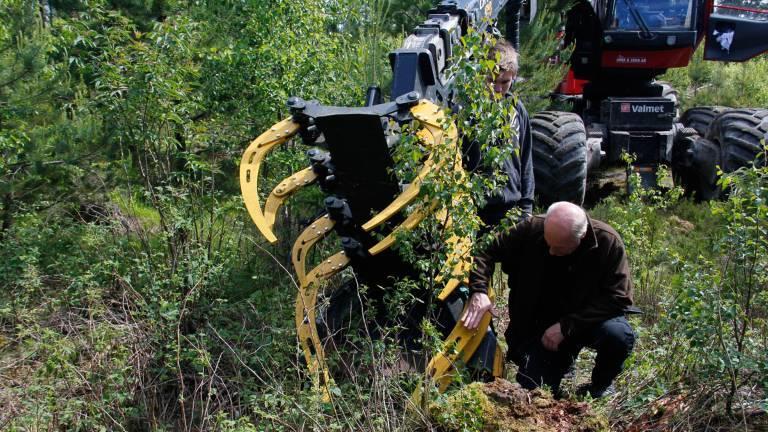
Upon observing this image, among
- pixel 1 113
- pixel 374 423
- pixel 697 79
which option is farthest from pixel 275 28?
pixel 697 79

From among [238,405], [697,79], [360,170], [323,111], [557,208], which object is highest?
[323,111]

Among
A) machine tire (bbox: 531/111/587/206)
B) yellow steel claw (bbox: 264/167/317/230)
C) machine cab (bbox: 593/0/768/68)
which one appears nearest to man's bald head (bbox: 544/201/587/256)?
yellow steel claw (bbox: 264/167/317/230)

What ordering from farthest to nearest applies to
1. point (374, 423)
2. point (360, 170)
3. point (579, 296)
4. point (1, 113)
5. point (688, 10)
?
point (688, 10) < point (1, 113) < point (579, 296) < point (360, 170) < point (374, 423)

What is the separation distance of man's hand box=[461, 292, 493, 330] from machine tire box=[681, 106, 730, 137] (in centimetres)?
557

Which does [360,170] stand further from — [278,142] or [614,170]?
[614,170]

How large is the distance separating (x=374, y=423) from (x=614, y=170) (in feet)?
20.7

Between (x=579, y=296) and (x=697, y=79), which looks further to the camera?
(x=697, y=79)

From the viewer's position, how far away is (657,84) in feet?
33.3

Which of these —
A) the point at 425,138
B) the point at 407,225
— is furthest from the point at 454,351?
the point at 425,138

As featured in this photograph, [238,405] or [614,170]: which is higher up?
[238,405]

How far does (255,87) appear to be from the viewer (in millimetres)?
6809

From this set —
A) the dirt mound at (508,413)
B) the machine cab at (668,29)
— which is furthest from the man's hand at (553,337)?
the machine cab at (668,29)

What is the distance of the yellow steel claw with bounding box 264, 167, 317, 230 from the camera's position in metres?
4.36

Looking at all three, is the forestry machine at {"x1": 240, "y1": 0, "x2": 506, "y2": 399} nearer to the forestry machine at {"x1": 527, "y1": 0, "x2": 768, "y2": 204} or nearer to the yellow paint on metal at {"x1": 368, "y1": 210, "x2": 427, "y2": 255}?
the yellow paint on metal at {"x1": 368, "y1": 210, "x2": 427, "y2": 255}
